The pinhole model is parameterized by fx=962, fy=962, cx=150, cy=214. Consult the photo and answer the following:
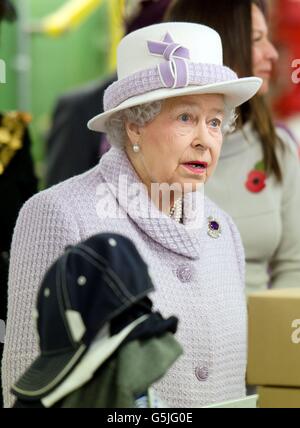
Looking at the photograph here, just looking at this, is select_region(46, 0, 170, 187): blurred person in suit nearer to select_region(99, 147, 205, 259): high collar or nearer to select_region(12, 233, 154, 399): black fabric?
select_region(99, 147, 205, 259): high collar

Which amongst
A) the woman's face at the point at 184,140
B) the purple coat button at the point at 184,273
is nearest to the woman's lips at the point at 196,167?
the woman's face at the point at 184,140

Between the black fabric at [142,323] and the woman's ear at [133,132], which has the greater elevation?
the woman's ear at [133,132]

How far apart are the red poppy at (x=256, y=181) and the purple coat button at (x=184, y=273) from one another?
0.82 m

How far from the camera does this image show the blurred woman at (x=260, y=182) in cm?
287

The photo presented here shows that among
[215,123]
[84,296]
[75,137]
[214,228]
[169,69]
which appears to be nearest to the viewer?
[84,296]

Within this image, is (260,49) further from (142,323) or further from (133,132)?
(142,323)

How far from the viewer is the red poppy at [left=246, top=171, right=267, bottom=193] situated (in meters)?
2.95

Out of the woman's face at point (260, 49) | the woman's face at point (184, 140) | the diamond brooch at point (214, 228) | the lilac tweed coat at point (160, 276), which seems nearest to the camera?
the lilac tweed coat at point (160, 276)

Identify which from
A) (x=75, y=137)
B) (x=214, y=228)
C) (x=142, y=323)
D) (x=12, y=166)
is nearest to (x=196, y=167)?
(x=214, y=228)

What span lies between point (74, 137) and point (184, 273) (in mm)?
1753

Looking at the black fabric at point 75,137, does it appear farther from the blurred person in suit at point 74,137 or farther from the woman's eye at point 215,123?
the woman's eye at point 215,123

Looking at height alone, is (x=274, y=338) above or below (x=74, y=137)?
below

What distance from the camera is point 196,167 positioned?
2146 millimetres

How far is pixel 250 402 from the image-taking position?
184 cm
